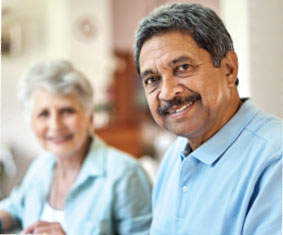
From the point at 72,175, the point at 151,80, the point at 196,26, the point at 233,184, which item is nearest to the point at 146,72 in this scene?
the point at 151,80

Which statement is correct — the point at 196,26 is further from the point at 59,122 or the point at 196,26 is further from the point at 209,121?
the point at 59,122

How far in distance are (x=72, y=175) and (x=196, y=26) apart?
85 centimetres

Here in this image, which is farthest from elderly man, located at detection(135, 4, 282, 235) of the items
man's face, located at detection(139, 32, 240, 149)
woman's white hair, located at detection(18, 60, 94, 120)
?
woman's white hair, located at detection(18, 60, 94, 120)

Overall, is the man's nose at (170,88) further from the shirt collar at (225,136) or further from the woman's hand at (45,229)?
the woman's hand at (45,229)

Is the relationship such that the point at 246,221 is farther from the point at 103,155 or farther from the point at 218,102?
the point at 103,155

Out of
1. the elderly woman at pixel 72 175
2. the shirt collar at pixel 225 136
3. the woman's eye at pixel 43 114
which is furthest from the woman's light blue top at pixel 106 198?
the shirt collar at pixel 225 136

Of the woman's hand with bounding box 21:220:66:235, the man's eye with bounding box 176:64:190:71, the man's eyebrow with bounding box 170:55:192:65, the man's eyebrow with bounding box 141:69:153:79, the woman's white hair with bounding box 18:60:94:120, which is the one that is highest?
the man's eyebrow with bounding box 170:55:192:65

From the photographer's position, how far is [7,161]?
3424 mm

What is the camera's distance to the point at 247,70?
3.62 ft

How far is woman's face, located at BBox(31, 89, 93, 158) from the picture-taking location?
1257 mm

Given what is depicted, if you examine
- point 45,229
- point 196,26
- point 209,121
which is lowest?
point 45,229

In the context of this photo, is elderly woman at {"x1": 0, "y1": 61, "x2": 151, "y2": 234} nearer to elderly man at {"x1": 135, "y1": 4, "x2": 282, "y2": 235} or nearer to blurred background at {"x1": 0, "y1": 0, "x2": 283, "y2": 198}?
elderly man at {"x1": 135, "y1": 4, "x2": 282, "y2": 235}

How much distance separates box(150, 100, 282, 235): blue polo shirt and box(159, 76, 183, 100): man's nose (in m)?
0.17

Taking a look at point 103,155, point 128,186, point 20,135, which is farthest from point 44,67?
point 20,135
